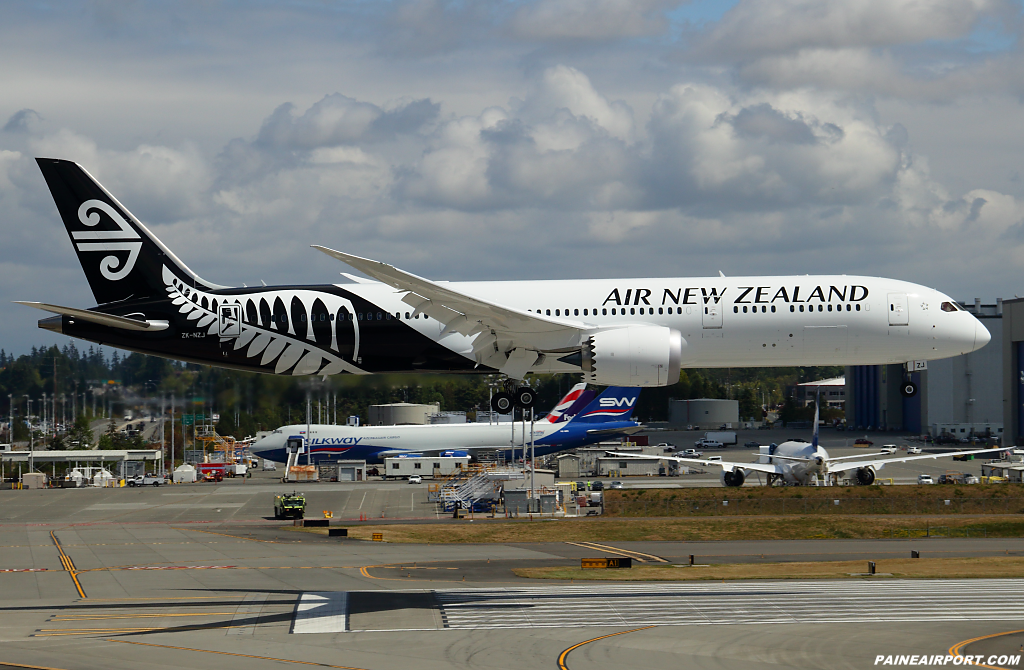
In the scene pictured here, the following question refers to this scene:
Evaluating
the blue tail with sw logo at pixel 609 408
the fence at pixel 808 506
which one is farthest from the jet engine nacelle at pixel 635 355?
the blue tail with sw logo at pixel 609 408

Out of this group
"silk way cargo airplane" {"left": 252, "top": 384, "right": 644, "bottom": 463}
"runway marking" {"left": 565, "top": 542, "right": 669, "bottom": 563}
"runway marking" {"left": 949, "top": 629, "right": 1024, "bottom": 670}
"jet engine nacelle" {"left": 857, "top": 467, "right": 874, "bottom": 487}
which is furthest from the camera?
"silk way cargo airplane" {"left": 252, "top": 384, "right": 644, "bottom": 463}

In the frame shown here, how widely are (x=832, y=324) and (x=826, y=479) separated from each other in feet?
172

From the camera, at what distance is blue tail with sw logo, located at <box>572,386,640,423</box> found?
118 metres

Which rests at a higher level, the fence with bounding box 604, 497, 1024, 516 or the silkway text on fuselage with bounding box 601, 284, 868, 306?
the silkway text on fuselage with bounding box 601, 284, 868, 306

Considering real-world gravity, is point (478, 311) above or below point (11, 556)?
above

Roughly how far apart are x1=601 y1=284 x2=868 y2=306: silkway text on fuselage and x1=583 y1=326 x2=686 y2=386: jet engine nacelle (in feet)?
4.41

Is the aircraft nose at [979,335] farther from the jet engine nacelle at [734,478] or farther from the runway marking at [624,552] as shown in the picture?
the jet engine nacelle at [734,478]

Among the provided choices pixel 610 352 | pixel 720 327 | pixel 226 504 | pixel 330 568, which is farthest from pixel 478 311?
pixel 226 504

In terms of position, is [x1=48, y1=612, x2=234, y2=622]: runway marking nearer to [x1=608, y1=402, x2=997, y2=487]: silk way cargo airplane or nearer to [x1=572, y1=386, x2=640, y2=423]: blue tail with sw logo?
[x1=608, y1=402, x2=997, y2=487]: silk way cargo airplane

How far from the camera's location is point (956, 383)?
14288cm

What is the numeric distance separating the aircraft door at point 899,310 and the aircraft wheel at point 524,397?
14491 mm

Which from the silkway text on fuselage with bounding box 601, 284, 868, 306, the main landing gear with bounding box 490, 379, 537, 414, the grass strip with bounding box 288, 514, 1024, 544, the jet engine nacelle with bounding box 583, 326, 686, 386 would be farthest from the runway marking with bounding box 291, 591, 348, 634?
the grass strip with bounding box 288, 514, 1024, 544

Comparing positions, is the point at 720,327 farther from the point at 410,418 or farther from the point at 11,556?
the point at 410,418

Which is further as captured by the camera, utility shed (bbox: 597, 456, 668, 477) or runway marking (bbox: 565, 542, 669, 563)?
utility shed (bbox: 597, 456, 668, 477)
